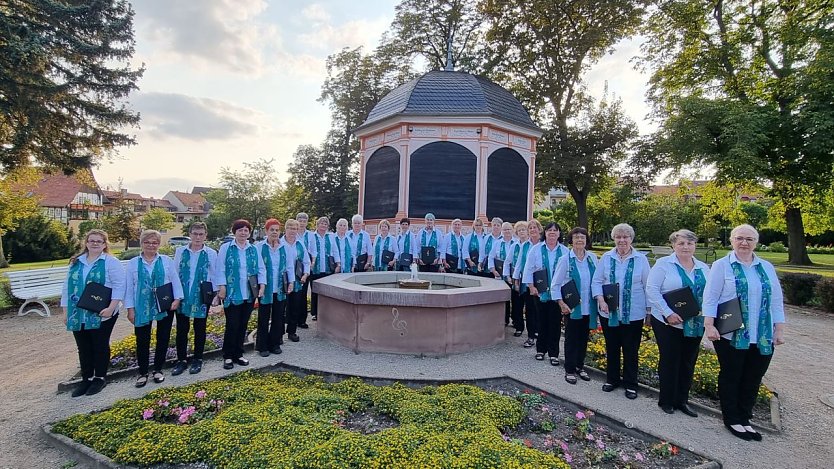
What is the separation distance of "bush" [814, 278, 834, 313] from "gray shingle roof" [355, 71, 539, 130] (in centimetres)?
1046

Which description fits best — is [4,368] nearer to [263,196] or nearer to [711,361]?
[711,361]

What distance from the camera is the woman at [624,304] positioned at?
521 centimetres

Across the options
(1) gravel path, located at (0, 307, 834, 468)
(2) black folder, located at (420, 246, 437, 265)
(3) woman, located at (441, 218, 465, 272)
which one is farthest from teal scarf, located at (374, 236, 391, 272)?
(1) gravel path, located at (0, 307, 834, 468)

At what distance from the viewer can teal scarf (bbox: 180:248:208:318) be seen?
18.9 feet

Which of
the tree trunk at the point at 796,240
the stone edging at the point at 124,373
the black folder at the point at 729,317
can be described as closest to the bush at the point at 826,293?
the black folder at the point at 729,317

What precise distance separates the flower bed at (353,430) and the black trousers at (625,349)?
1.11 metres

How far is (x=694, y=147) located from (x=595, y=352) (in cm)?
1727

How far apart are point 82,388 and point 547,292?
6296 mm

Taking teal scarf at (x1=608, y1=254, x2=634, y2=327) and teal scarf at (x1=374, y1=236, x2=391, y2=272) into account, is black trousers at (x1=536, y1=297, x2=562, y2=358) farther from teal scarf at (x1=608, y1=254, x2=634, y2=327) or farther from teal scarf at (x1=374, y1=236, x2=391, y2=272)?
teal scarf at (x1=374, y1=236, x2=391, y2=272)

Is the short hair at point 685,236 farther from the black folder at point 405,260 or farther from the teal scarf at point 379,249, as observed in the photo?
the teal scarf at point 379,249

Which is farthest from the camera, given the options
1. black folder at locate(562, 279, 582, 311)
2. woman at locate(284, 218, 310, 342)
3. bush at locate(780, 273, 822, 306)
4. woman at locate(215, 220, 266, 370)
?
bush at locate(780, 273, 822, 306)

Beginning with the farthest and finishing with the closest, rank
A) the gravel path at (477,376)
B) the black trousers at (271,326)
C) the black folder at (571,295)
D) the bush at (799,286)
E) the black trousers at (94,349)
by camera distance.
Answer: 1. the bush at (799,286)
2. the black trousers at (271,326)
3. the black folder at (571,295)
4. the black trousers at (94,349)
5. the gravel path at (477,376)

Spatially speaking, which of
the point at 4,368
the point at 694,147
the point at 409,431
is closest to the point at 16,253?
the point at 4,368

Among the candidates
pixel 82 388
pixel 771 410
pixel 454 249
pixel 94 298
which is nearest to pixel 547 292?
pixel 771 410
